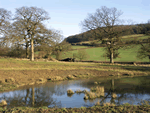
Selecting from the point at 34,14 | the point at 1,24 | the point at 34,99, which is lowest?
the point at 34,99

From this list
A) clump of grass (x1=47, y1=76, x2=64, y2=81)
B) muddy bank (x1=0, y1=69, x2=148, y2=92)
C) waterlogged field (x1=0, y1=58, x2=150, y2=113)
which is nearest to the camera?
waterlogged field (x1=0, y1=58, x2=150, y2=113)

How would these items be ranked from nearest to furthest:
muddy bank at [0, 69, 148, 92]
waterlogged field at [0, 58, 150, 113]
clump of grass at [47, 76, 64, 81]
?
waterlogged field at [0, 58, 150, 113] < muddy bank at [0, 69, 148, 92] < clump of grass at [47, 76, 64, 81]

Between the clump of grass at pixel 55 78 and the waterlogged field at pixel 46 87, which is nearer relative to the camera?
the waterlogged field at pixel 46 87

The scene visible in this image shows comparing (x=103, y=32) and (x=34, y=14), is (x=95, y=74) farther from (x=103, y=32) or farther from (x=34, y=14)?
(x=34, y=14)

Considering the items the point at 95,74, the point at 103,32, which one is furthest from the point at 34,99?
the point at 103,32

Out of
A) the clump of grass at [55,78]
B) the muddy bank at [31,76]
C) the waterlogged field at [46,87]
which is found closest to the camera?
the waterlogged field at [46,87]

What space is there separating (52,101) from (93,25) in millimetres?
32844

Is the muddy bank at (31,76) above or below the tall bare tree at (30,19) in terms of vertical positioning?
below

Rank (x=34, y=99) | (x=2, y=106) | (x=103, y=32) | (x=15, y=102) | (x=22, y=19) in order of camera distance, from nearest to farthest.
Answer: (x=2, y=106)
(x=15, y=102)
(x=34, y=99)
(x=22, y=19)
(x=103, y=32)

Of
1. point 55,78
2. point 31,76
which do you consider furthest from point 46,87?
point 31,76

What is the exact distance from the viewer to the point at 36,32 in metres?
39.1

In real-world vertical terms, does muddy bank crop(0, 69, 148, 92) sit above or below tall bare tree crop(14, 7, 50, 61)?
below

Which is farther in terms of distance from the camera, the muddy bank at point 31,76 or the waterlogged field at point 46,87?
the muddy bank at point 31,76

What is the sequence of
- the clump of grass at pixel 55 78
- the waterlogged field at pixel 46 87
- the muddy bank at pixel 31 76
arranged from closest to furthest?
1. the waterlogged field at pixel 46 87
2. the muddy bank at pixel 31 76
3. the clump of grass at pixel 55 78
